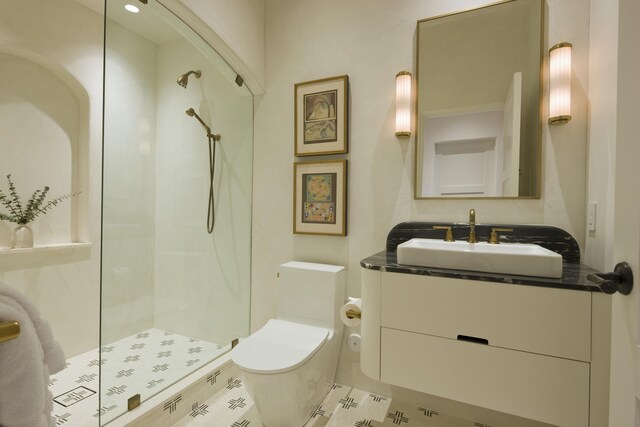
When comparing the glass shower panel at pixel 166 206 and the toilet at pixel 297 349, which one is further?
the glass shower panel at pixel 166 206

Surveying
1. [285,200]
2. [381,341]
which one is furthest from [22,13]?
[381,341]

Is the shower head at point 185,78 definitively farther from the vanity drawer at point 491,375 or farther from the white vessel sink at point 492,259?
the vanity drawer at point 491,375

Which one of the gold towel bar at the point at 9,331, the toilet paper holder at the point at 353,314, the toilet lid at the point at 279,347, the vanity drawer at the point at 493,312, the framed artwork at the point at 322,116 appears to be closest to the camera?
the gold towel bar at the point at 9,331

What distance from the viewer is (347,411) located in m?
1.70

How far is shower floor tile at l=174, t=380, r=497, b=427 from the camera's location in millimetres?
1603

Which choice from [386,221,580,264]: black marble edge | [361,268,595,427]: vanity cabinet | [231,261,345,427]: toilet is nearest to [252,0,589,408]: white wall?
[386,221,580,264]: black marble edge

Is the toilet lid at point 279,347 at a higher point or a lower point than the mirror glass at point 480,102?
lower

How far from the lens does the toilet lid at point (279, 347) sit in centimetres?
136

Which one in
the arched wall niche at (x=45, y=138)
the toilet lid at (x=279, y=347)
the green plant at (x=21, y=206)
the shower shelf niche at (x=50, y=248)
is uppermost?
the arched wall niche at (x=45, y=138)

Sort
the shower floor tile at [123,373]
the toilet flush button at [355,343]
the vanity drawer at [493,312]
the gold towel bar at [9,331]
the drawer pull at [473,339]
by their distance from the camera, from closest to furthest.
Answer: the gold towel bar at [9,331], the vanity drawer at [493,312], the drawer pull at [473,339], the shower floor tile at [123,373], the toilet flush button at [355,343]

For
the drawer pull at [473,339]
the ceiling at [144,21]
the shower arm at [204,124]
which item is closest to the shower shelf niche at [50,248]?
the shower arm at [204,124]

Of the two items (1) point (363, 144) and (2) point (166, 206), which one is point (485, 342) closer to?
(1) point (363, 144)

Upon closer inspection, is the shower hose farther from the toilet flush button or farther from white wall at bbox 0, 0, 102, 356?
the toilet flush button

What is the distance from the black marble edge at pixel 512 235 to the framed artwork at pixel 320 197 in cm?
36
